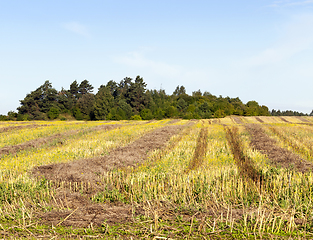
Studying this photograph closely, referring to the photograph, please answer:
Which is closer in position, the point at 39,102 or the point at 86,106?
the point at 39,102

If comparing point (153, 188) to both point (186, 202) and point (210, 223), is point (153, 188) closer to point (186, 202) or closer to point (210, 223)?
point (186, 202)

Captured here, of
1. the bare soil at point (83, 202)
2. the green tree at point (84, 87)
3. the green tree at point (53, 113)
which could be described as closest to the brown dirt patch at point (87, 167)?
the bare soil at point (83, 202)

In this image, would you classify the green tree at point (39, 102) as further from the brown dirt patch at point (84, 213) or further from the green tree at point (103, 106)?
the brown dirt patch at point (84, 213)

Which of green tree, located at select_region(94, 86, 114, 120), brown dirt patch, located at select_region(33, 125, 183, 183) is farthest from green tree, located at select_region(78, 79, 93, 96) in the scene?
brown dirt patch, located at select_region(33, 125, 183, 183)

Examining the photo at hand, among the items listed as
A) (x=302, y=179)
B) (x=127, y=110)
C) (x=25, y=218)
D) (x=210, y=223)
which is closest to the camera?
(x=210, y=223)

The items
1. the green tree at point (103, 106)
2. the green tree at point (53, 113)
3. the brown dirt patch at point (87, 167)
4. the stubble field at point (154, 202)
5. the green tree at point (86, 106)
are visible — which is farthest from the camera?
the green tree at point (86, 106)

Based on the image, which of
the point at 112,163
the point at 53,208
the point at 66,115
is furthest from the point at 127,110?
the point at 53,208

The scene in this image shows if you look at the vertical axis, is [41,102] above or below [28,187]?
above

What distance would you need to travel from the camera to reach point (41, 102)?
8706 centimetres

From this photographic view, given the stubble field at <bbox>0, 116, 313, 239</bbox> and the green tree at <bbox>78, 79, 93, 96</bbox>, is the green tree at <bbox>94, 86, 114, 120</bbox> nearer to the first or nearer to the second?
the green tree at <bbox>78, 79, 93, 96</bbox>

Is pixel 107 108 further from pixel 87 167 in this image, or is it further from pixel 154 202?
pixel 154 202

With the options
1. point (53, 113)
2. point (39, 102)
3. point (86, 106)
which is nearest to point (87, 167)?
point (53, 113)

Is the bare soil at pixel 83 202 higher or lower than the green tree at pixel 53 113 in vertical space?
lower

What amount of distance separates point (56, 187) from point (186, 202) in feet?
16.9
